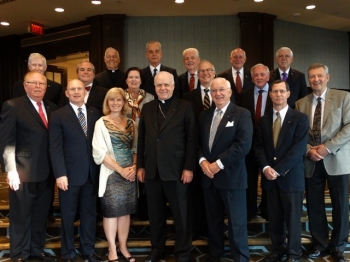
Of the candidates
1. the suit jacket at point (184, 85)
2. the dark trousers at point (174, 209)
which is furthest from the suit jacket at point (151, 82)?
the dark trousers at point (174, 209)

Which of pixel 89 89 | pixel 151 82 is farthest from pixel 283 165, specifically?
pixel 89 89

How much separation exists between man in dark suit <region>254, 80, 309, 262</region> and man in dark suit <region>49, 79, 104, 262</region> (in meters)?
1.54

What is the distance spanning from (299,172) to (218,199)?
75cm

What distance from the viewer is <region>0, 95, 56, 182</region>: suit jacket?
129 inches

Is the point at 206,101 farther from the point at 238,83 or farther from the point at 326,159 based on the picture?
the point at 326,159

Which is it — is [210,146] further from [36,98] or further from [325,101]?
[36,98]

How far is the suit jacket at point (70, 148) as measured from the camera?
3234 millimetres

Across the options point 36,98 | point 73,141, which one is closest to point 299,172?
point 73,141

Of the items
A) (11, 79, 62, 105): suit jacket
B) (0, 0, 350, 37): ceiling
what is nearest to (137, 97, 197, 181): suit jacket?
(11, 79, 62, 105): suit jacket

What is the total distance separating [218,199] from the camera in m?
3.38

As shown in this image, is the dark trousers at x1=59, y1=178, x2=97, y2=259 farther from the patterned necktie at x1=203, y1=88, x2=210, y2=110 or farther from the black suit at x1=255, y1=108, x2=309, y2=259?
the black suit at x1=255, y1=108, x2=309, y2=259

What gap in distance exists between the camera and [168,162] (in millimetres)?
3279

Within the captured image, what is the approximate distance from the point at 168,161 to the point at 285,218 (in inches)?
45.8

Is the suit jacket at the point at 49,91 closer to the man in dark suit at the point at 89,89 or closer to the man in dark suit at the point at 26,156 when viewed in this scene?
the man in dark suit at the point at 89,89
